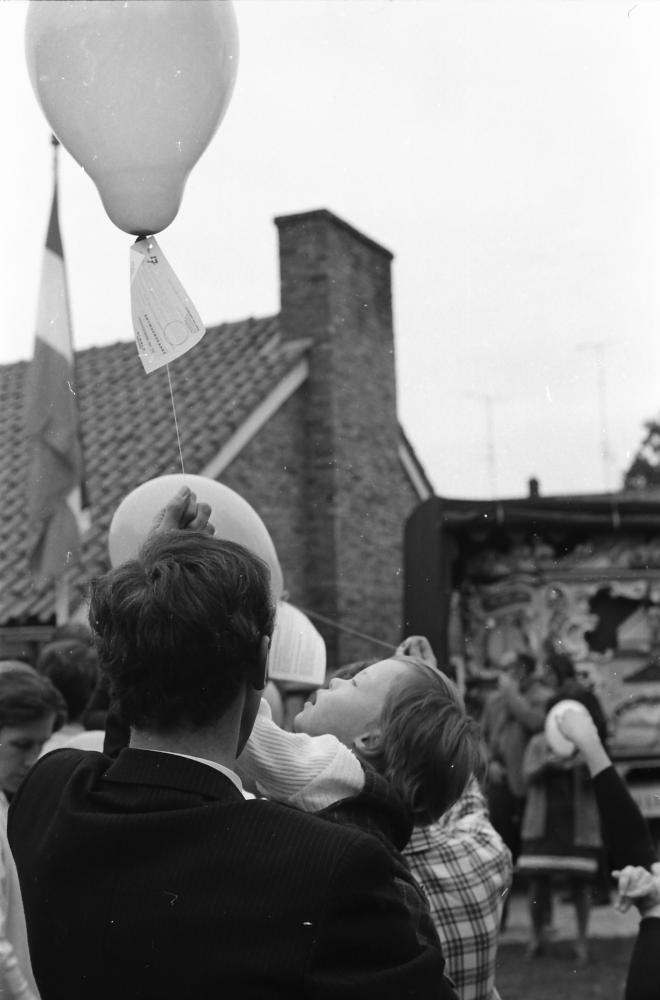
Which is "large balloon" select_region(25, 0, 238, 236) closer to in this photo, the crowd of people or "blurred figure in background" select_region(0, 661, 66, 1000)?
the crowd of people

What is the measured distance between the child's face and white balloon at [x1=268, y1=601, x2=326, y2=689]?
2.08 feet

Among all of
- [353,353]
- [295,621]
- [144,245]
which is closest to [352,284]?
[353,353]

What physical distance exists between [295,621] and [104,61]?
116cm

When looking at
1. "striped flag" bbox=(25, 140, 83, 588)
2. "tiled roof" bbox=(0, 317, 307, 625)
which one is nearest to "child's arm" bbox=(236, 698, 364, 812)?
"striped flag" bbox=(25, 140, 83, 588)

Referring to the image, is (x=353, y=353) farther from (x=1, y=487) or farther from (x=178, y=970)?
(x=178, y=970)

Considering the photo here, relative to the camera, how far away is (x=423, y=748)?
1418 mm

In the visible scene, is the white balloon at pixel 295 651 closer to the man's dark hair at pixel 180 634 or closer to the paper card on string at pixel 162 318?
the paper card on string at pixel 162 318

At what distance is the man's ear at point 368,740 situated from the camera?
1.44m

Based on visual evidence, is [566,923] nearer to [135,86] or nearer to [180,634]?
[135,86]

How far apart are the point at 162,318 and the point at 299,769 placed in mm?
678

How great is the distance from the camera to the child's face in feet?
4.85

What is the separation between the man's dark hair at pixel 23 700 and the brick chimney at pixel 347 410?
446 cm

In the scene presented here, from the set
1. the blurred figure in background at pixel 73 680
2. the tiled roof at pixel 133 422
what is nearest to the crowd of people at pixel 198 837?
the blurred figure in background at pixel 73 680

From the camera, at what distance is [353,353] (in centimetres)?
790
